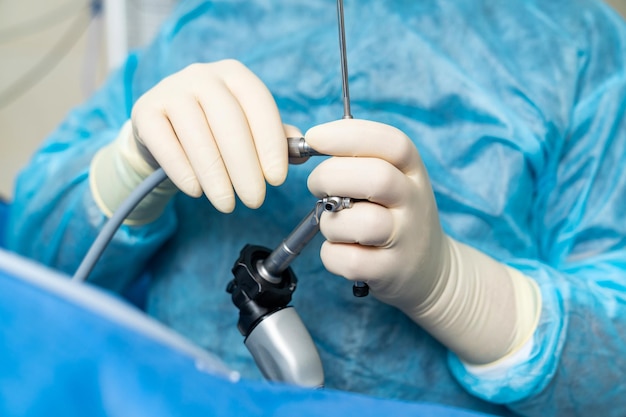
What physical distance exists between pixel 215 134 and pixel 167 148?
0.05 m

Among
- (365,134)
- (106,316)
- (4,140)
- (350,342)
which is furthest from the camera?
(4,140)

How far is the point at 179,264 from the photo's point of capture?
79 centimetres

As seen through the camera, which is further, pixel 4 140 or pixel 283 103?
pixel 4 140

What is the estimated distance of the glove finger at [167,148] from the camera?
0.60m

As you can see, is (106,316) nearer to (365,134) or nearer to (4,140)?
A: (365,134)

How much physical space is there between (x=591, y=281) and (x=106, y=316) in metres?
0.58

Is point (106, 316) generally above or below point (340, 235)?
above

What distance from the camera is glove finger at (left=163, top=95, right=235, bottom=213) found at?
586 millimetres

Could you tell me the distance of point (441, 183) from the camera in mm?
723

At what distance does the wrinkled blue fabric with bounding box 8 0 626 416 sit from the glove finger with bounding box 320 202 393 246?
16 centimetres

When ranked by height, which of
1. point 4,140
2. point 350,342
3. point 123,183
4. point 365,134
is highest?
point 365,134

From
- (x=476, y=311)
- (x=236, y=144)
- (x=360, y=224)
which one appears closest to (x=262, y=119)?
(x=236, y=144)

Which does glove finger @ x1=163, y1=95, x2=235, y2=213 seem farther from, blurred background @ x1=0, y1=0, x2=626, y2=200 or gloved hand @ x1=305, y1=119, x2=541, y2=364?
blurred background @ x1=0, y1=0, x2=626, y2=200

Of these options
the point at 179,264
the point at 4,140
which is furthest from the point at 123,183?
the point at 4,140
